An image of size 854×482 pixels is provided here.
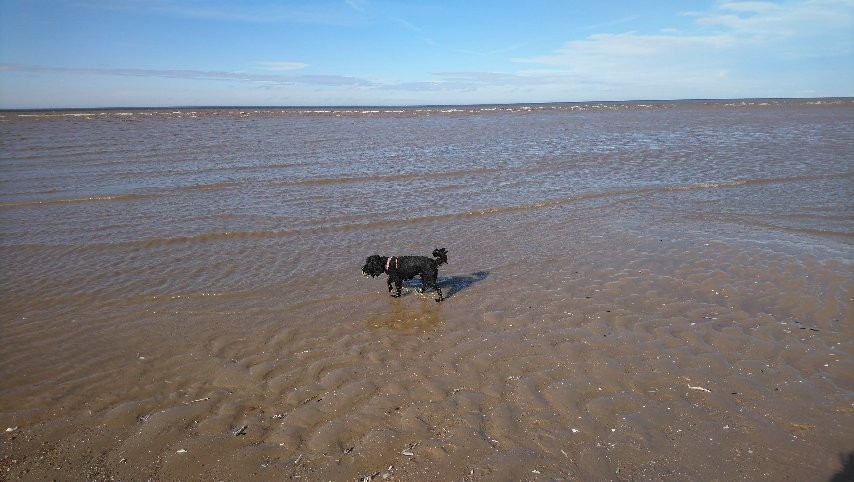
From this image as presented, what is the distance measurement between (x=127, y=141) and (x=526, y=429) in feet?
107

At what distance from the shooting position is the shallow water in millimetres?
4785

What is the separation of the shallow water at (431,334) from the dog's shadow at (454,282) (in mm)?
54

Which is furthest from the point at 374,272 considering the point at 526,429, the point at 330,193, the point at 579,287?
the point at 330,193

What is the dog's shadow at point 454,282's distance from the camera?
9016mm

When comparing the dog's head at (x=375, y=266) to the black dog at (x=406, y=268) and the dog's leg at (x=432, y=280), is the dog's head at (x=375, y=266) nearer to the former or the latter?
the black dog at (x=406, y=268)

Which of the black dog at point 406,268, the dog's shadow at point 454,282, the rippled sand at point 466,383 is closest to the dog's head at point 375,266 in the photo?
the black dog at point 406,268

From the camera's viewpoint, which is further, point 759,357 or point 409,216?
point 409,216

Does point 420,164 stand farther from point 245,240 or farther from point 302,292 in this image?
point 302,292

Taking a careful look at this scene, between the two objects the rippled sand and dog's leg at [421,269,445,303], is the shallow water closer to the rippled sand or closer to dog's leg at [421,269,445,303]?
the rippled sand

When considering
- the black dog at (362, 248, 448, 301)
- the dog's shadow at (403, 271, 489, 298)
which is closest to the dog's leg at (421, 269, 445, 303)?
the black dog at (362, 248, 448, 301)

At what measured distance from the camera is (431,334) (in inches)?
287

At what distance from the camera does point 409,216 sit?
13820 millimetres

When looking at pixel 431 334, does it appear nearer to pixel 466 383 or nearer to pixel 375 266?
pixel 466 383

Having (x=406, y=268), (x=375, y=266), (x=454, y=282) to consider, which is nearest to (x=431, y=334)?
(x=406, y=268)
